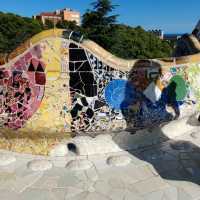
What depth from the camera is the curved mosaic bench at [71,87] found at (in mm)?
5707

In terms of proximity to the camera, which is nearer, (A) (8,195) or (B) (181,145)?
(A) (8,195)

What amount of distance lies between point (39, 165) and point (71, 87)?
133 cm

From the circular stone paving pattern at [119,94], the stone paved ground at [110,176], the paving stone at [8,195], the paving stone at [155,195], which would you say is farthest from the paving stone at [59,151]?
the paving stone at [155,195]

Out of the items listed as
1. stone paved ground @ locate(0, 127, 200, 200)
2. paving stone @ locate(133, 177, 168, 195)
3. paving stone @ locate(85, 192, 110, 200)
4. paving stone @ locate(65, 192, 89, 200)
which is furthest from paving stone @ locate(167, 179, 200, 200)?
paving stone @ locate(65, 192, 89, 200)

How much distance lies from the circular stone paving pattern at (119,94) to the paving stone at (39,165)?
4.59 ft

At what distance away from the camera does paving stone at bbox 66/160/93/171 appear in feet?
16.9

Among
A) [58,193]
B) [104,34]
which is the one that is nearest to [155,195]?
[58,193]

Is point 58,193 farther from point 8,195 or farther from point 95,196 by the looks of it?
point 8,195

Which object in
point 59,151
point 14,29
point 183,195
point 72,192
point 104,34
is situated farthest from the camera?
point 14,29

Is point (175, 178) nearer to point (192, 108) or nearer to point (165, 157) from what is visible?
point (165, 157)

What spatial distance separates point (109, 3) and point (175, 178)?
18160 mm

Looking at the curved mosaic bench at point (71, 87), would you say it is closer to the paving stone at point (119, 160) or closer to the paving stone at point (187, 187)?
Answer: the paving stone at point (119, 160)

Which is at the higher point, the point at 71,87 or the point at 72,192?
the point at 71,87

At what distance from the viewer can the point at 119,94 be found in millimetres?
5945
